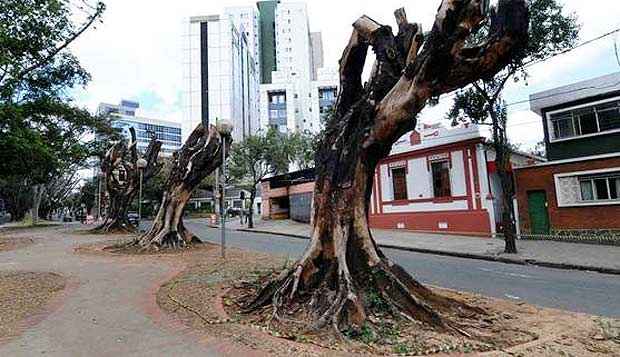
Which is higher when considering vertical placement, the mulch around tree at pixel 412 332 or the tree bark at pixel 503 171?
the tree bark at pixel 503 171

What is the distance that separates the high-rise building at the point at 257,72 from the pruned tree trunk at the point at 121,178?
20885 millimetres

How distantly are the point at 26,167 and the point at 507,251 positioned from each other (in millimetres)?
22957

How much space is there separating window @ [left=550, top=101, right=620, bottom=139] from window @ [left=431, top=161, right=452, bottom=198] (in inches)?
195

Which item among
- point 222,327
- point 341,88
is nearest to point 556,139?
point 341,88

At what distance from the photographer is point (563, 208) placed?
17516 mm

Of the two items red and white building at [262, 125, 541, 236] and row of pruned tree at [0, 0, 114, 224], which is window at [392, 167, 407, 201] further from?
row of pruned tree at [0, 0, 114, 224]

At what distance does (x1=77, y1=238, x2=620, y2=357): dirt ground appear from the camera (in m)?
4.47

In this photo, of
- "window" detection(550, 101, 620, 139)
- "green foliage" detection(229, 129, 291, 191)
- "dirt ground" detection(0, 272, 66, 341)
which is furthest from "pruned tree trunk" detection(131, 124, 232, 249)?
"green foliage" detection(229, 129, 291, 191)

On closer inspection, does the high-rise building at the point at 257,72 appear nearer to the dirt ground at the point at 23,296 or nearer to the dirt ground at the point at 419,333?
the dirt ground at the point at 23,296

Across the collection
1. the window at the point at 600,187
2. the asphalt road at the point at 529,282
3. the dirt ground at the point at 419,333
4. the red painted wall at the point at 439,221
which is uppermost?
the window at the point at 600,187

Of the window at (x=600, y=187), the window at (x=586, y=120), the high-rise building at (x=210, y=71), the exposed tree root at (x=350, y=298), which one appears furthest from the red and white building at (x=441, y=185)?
the high-rise building at (x=210, y=71)

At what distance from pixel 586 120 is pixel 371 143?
1587cm

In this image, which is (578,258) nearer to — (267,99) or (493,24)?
(493,24)

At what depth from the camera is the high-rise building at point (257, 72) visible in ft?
214
